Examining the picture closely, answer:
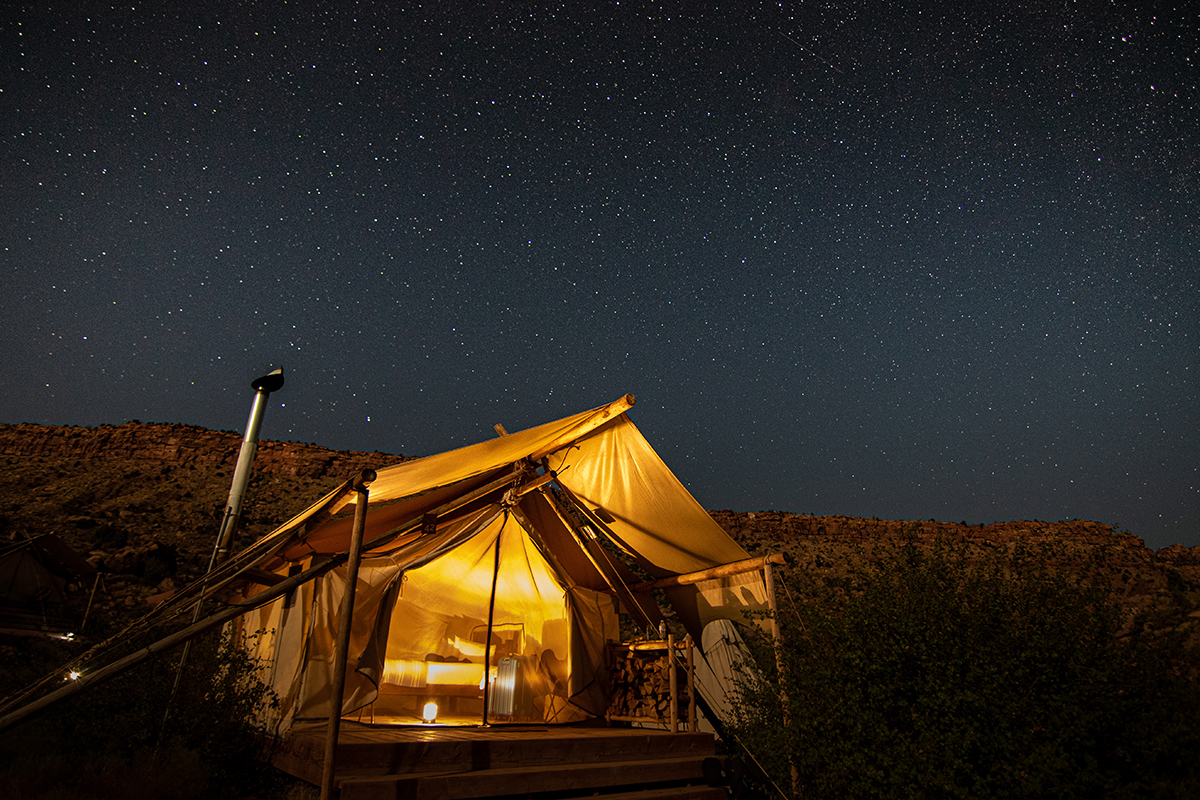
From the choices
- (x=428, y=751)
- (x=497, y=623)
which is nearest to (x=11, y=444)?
(x=497, y=623)

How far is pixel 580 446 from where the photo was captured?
17.9 feet

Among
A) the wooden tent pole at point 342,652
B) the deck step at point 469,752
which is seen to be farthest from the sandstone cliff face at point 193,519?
the wooden tent pole at point 342,652

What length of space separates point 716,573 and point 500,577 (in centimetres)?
260

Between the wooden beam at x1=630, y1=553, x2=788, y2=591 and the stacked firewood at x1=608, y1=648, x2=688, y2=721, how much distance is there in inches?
28.7

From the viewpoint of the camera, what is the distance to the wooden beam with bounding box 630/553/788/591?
506 cm

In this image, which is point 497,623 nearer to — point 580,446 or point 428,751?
point 580,446

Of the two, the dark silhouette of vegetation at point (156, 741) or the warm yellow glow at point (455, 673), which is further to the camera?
the warm yellow glow at point (455, 673)

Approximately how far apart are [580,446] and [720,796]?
2.98 metres

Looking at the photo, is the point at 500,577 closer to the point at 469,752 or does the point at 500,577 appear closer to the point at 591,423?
the point at 591,423

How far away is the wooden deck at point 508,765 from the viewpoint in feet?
10.3

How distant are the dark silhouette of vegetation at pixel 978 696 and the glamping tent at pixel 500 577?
1574mm

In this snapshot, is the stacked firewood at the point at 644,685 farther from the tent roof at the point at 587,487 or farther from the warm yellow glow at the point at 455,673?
the warm yellow glow at the point at 455,673

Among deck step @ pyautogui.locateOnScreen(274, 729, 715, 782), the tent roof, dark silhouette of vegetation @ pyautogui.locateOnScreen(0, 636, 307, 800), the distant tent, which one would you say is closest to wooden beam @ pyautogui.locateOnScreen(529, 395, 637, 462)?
the tent roof

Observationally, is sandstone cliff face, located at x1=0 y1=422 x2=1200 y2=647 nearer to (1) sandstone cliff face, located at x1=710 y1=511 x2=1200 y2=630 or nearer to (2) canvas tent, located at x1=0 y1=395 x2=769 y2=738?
(1) sandstone cliff face, located at x1=710 y1=511 x2=1200 y2=630
